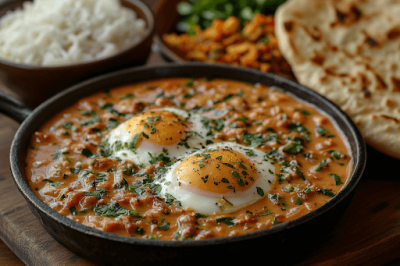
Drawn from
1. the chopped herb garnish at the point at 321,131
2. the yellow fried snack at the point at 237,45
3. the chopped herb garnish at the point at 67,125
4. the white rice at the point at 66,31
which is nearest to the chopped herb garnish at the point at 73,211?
the chopped herb garnish at the point at 67,125

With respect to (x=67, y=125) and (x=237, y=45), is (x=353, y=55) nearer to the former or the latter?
(x=237, y=45)

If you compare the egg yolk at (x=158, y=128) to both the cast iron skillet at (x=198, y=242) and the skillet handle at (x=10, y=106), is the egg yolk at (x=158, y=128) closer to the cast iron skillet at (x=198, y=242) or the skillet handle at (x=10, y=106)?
the cast iron skillet at (x=198, y=242)

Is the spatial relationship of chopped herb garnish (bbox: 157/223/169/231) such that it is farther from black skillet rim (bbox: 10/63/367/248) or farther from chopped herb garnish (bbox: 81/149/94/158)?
chopped herb garnish (bbox: 81/149/94/158)

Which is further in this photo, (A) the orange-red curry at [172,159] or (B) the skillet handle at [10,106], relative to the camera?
(B) the skillet handle at [10,106]

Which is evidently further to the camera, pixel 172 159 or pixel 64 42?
pixel 64 42

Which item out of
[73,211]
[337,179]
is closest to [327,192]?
[337,179]

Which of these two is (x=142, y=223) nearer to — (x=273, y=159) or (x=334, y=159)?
(x=273, y=159)
